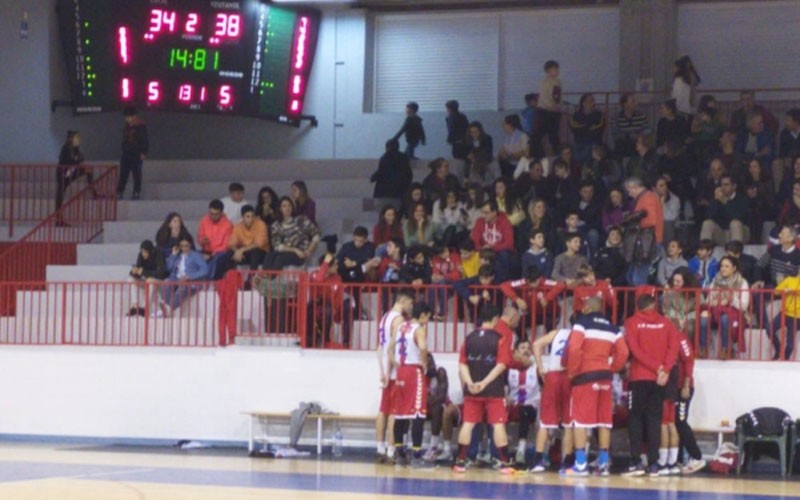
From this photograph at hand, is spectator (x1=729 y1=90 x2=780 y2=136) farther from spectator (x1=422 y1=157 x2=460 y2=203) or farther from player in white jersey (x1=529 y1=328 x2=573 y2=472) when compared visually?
player in white jersey (x1=529 y1=328 x2=573 y2=472)

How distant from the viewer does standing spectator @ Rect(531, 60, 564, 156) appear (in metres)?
26.7

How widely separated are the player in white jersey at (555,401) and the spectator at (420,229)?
449 centimetres

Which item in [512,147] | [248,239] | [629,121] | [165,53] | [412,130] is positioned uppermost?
[165,53]

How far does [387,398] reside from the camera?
764 inches

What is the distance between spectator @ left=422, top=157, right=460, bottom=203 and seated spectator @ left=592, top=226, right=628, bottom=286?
369 centimetres

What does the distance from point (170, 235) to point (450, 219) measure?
4042 mm

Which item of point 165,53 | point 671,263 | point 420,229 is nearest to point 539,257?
point 671,263

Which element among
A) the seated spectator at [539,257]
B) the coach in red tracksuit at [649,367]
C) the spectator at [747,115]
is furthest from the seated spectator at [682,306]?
the spectator at [747,115]

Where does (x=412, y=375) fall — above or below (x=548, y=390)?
above

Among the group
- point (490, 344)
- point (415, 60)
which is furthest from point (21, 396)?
point (415, 60)

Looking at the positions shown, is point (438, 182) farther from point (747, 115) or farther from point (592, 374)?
point (592, 374)

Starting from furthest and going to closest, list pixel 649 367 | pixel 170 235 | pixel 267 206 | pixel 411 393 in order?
pixel 267 206 < pixel 170 235 < pixel 411 393 < pixel 649 367

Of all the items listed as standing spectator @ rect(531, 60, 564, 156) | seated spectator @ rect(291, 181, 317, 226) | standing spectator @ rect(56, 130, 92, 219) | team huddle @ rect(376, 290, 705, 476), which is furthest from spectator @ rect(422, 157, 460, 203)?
standing spectator @ rect(56, 130, 92, 219)

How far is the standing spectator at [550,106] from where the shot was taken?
26.7 metres
